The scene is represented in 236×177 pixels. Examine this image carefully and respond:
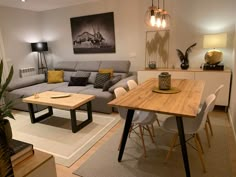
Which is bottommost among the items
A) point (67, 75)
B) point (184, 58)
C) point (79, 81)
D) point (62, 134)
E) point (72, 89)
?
point (62, 134)

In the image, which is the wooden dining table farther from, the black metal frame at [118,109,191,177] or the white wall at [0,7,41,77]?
the white wall at [0,7,41,77]

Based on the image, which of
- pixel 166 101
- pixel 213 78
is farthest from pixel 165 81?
pixel 213 78

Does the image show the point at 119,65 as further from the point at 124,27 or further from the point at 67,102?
the point at 67,102

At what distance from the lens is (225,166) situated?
205cm

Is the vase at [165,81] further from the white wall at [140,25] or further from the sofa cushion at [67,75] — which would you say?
the sofa cushion at [67,75]

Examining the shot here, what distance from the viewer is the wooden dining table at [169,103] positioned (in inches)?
66.9

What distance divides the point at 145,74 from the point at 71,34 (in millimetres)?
2685

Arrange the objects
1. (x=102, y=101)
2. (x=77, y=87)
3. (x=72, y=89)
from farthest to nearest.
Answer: (x=77, y=87) < (x=72, y=89) < (x=102, y=101)

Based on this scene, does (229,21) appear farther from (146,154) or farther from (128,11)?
(146,154)

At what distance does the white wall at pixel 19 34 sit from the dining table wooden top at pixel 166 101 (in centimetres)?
420

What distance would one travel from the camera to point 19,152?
1.22 m

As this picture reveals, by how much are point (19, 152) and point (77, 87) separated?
3.16 metres

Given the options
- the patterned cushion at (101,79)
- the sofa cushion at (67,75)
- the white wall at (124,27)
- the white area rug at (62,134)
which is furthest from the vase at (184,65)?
the sofa cushion at (67,75)

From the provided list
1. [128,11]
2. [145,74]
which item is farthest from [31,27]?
[145,74]
